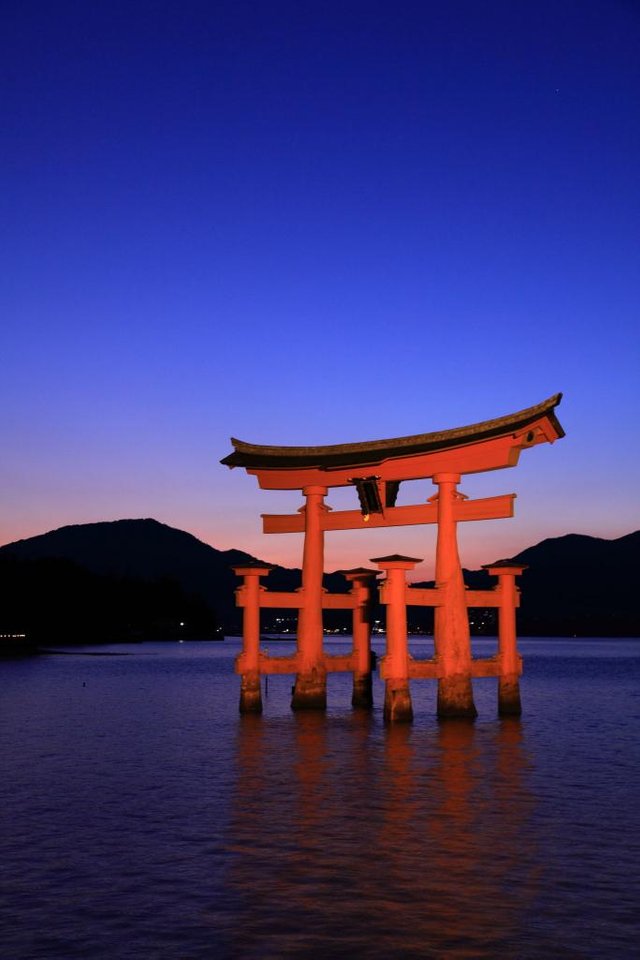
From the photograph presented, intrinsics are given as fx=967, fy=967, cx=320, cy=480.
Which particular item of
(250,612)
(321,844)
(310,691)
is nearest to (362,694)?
(310,691)

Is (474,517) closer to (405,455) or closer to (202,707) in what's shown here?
(405,455)

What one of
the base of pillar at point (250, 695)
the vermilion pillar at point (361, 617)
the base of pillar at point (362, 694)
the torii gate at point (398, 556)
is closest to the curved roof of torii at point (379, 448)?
the torii gate at point (398, 556)

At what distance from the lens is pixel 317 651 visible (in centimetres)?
2741

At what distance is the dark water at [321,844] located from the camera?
8.63 m

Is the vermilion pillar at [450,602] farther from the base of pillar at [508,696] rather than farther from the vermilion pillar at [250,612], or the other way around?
the vermilion pillar at [250,612]

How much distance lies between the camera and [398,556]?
23.8 metres

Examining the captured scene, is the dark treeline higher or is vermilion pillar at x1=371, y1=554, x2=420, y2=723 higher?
the dark treeline

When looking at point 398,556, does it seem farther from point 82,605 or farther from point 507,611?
point 82,605

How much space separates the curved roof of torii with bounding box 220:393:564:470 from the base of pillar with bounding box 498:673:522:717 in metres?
7.38

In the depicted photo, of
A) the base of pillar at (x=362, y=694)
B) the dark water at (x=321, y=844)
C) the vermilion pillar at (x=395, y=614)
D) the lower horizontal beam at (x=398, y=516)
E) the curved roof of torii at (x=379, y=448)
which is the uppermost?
the curved roof of torii at (x=379, y=448)

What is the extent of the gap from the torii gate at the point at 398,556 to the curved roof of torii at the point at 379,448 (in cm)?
3

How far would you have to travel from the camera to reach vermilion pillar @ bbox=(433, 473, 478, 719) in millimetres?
24344

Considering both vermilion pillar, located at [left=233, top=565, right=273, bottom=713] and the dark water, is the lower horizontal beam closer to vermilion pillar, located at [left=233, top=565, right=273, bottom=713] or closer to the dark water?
vermilion pillar, located at [left=233, top=565, right=273, bottom=713]

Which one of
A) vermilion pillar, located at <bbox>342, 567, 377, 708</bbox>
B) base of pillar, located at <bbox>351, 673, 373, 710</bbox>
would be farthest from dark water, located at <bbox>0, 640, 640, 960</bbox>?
base of pillar, located at <bbox>351, 673, 373, 710</bbox>
